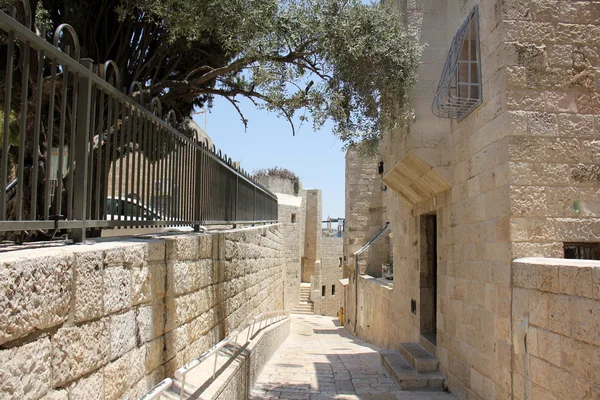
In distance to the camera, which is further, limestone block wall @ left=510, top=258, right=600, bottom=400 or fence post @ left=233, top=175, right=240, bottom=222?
fence post @ left=233, top=175, right=240, bottom=222

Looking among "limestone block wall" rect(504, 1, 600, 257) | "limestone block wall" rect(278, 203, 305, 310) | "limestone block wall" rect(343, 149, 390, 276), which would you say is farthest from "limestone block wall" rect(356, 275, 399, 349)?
"limestone block wall" rect(278, 203, 305, 310)

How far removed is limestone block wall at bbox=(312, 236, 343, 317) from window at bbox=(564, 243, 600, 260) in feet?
73.4

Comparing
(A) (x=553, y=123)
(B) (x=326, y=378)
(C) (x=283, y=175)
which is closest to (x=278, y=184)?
(C) (x=283, y=175)

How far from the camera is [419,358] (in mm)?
7230

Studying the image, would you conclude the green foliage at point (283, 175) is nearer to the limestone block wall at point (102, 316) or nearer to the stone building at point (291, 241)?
the stone building at point (291, 241)

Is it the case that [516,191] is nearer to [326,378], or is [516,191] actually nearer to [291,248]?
[326,378]

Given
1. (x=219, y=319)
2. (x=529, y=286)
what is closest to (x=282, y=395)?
(x=219, y=319)

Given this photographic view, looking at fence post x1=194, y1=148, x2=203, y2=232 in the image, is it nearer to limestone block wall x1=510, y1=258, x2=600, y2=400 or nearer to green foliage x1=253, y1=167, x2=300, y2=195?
limestone block wall x1=510, y1=258, x2=600, y2=400

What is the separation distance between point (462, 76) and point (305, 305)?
22.4 meters

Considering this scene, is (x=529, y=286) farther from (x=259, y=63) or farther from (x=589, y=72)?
(x=259, y=63)

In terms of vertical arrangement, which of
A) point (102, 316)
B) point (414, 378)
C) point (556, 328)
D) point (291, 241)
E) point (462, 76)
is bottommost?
point (414, 378)

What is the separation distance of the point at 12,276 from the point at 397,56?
229 inches

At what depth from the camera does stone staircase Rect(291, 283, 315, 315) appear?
2689 centimetres

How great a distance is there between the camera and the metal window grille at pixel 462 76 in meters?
5.81
